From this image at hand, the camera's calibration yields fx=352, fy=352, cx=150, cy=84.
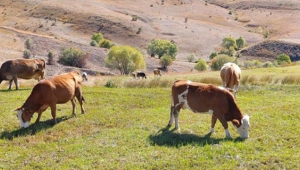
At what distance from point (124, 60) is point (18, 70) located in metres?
46.4

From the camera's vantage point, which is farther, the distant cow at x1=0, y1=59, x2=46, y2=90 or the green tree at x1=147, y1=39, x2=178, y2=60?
the green tree at x1=147, y1=39, x2=178, y2=60

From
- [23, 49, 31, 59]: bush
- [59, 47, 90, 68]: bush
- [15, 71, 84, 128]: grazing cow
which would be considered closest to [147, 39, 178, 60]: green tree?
[59, 47, 90, 68]: bush

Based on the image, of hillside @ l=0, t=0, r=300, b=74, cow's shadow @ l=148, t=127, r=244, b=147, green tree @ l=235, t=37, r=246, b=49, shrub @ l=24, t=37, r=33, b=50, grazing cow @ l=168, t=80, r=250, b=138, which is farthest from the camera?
green tree @ l=235, t=37, r=246, b=49

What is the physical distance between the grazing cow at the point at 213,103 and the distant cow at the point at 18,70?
14213 millimetres

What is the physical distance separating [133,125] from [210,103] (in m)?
3.57

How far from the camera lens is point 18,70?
24047 mm

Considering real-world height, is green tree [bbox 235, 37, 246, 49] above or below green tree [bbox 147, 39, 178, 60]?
above

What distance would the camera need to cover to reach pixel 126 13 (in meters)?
134

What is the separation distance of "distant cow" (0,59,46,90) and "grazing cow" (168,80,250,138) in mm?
14213

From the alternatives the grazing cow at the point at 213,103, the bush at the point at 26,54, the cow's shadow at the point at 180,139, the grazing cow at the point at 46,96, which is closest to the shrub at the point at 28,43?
the bush at the point at 26,54

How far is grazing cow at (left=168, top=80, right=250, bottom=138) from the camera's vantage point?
41.0 feet

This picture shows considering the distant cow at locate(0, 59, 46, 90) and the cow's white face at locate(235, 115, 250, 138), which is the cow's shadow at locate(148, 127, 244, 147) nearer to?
the cow's white face at locate(235, 115, 250, 138)

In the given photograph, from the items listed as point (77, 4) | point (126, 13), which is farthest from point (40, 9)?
point (126, 13)

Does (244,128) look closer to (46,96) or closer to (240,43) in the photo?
(46,96)
